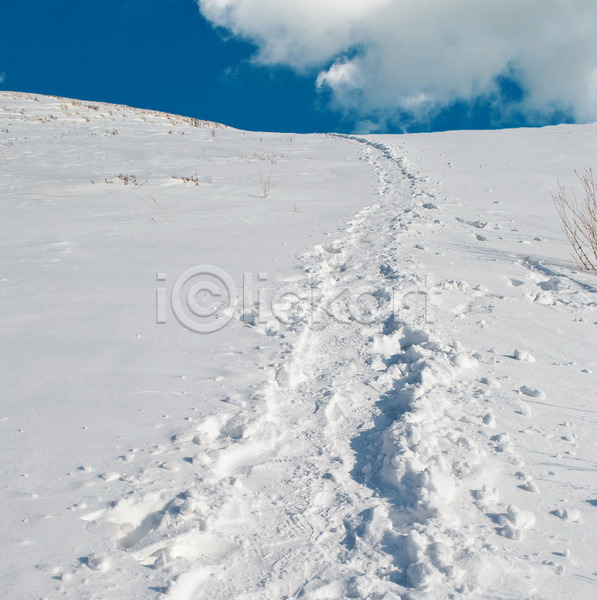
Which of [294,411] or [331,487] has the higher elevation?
[294,411]

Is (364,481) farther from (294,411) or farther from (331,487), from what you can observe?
(294,411)

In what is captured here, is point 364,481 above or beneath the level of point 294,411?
beneath

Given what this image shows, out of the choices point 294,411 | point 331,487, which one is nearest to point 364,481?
point 331,487

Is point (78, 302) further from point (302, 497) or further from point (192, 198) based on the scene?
point (192, 198)

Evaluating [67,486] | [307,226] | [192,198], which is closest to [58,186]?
[192,198]

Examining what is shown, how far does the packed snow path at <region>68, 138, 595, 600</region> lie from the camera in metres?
1.42

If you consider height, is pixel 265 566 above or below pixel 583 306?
below

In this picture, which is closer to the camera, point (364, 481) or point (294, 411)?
point (364, 481)

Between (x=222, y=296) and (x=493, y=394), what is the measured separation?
1.92 meters

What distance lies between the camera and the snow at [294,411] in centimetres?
144

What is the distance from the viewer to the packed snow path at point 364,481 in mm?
1418

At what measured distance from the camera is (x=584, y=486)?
5.81 ft

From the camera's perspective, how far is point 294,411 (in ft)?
7.23

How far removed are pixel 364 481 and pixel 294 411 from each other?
50 cm
